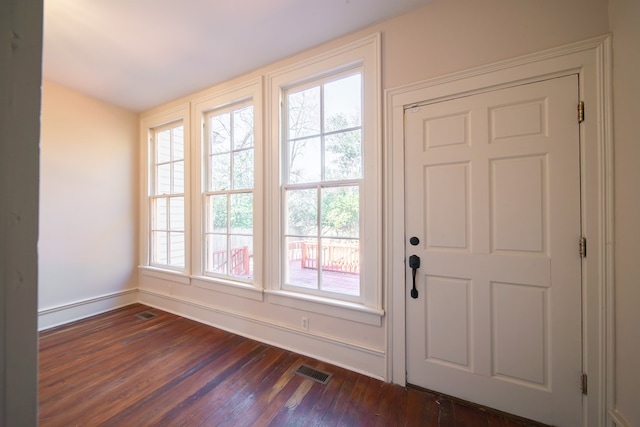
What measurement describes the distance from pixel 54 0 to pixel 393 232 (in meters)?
2.93

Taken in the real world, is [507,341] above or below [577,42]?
below

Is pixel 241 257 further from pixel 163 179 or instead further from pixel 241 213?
pixel 163 179

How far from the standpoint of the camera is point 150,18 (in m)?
1.87

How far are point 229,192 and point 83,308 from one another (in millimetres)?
2368

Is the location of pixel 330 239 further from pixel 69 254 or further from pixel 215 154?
pixel 69 254

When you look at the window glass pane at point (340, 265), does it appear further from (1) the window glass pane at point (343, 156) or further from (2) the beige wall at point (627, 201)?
(2) the beige wall at point (627, 201)

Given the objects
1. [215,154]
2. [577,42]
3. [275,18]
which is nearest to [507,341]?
[577,42]

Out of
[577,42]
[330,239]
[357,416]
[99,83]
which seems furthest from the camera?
[99,83]

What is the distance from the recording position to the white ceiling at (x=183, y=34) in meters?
1.76

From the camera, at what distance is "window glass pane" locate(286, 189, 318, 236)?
7.36 ft

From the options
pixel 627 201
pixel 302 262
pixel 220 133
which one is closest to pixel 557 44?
pixel 627 201

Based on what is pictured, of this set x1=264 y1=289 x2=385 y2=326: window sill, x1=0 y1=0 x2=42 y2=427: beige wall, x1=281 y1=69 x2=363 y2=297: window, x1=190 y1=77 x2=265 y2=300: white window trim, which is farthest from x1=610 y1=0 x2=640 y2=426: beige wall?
x1=190 y1=77 x2=265 y2=300: white window trim

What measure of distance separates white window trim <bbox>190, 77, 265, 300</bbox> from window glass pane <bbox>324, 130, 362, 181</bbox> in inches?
28.1

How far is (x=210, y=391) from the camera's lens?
1758 millimetres
